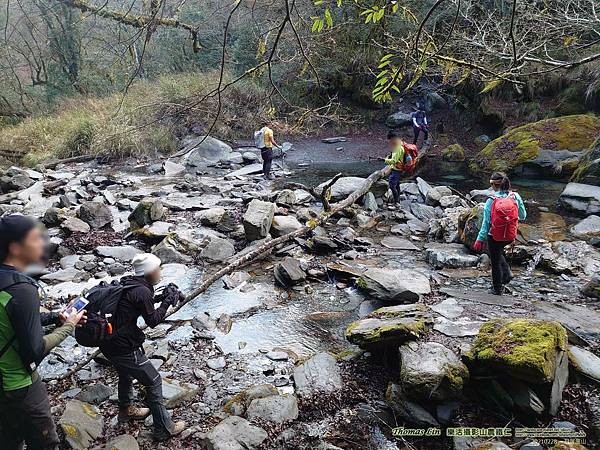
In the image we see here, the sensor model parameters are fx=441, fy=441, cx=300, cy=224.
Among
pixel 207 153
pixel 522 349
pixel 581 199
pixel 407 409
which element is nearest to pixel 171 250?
pixel 407 409

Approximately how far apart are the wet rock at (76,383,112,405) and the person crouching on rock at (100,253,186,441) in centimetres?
63

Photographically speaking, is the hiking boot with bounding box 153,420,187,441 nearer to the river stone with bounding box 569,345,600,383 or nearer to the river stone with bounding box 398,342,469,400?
the river stone with bounding box 398,342,469,400

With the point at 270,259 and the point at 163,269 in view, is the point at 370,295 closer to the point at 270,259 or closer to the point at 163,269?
Answer: the point at 270,259

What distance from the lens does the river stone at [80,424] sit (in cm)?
339

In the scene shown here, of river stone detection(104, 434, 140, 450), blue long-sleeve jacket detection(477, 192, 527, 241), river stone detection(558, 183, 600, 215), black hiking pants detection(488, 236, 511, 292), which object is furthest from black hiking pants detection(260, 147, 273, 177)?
river stone detection(104, 434, 140, 450)

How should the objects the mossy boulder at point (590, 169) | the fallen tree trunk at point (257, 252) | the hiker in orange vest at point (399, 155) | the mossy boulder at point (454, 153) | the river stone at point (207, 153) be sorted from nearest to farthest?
the fallen tree trunk at point (257, 252) → the hiker in orange vest at point (399, 155) → the mossy boulder at point (590, 169) → the river stone at point (207, 153) → the mossy boulder at point (454, 153)

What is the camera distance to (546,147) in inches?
519

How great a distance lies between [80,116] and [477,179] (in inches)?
586

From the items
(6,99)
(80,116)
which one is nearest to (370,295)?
(80,116)

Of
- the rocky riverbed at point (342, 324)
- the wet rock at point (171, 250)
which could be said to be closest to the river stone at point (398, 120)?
the rocky riverbed at point (342, 324)

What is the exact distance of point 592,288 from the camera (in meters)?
5.84

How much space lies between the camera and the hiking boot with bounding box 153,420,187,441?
355 centimetres

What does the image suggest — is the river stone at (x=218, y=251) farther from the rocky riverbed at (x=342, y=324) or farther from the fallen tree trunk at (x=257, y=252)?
the fallen tree trunk at (x=257, y=252)

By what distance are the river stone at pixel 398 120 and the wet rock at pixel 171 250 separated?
13.9 metres
